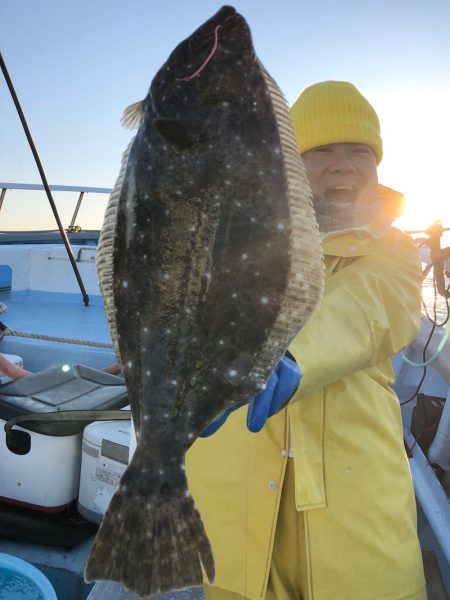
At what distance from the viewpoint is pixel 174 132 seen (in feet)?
3.41

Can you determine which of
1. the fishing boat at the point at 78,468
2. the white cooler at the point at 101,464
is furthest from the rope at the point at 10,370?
the white cooler at the point at 101,464

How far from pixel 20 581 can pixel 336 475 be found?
163cm

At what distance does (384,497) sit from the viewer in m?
1.60

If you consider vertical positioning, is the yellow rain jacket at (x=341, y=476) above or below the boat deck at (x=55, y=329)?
above

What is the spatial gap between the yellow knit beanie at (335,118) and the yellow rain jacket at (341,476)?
1.79ft

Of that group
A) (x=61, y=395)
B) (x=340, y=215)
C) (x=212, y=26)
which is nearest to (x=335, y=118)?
(x=340, y=215)

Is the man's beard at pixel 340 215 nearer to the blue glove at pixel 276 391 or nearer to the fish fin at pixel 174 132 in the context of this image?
the blue glove at pixel 276 391

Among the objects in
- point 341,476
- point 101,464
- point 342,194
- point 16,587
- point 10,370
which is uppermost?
point 342,194

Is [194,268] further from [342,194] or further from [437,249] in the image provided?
[437,249]

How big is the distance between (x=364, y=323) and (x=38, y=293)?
931 centimetres

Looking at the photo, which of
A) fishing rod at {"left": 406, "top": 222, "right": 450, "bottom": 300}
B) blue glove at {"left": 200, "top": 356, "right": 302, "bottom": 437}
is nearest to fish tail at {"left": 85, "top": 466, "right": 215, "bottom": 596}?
blue glove at {"left": 200, "top": 356, "right": 302, "bottom": 437}

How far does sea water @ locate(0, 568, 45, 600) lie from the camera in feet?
6.76

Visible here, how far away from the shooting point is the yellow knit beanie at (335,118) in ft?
6.51

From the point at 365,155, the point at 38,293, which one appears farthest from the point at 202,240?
the point at 38,293
